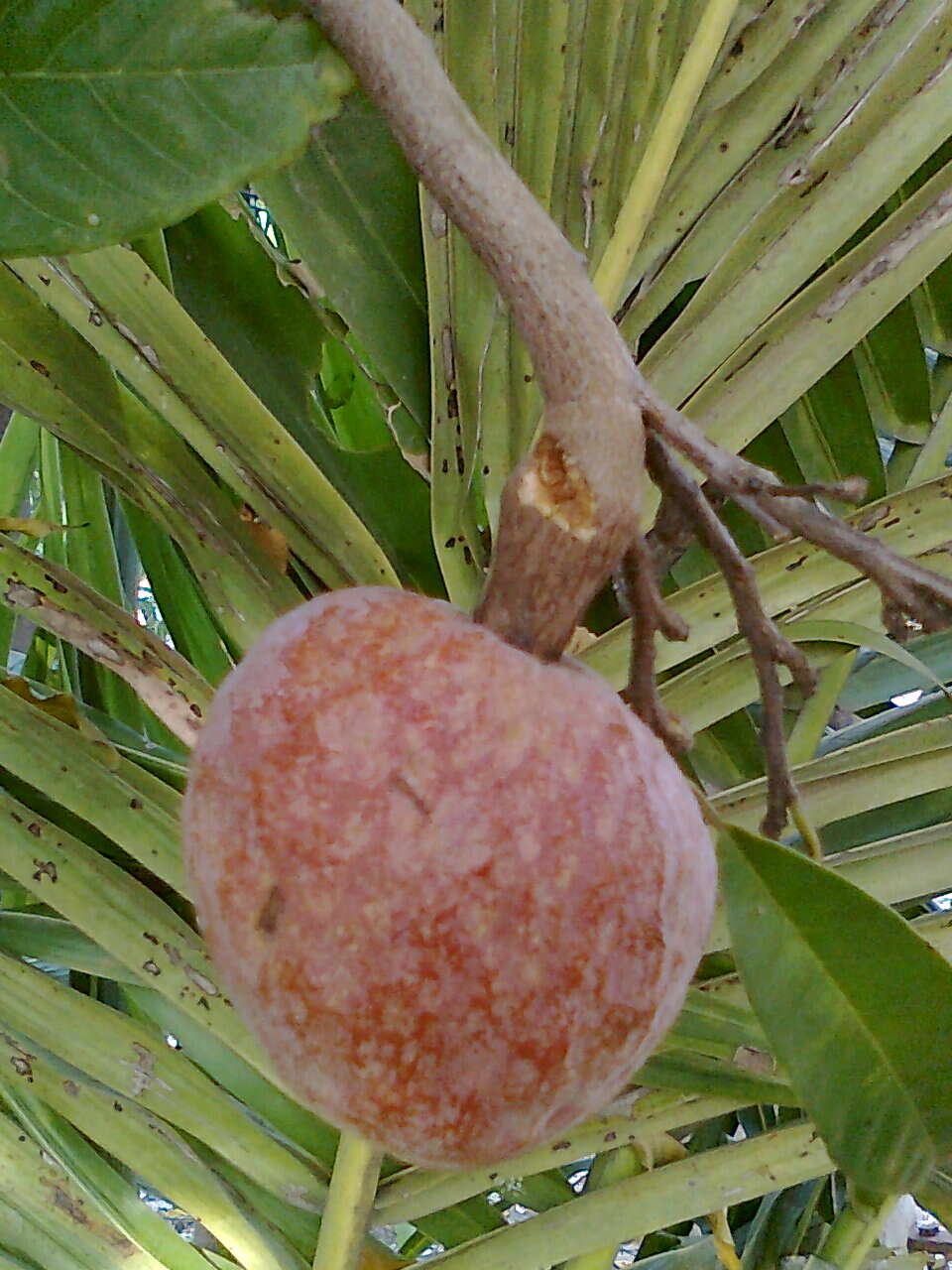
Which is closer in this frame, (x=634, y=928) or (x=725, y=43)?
(x=634, y=928)

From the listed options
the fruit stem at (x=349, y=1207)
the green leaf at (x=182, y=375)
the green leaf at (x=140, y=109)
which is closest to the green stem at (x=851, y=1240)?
the fruit stem at (x=349, y=1207)

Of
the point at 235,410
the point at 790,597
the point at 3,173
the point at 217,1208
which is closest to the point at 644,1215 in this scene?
the point at 217,1208

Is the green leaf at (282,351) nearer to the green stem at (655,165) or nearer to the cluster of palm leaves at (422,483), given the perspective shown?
the cluster of palm leaves at (422,483)

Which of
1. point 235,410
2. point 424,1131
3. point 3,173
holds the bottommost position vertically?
point 424,1131

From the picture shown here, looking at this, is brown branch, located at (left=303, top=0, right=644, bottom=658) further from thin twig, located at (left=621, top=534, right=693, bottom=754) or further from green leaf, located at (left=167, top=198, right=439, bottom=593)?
green leaf, located at (left=167, top=198, right=439, bottom=593)

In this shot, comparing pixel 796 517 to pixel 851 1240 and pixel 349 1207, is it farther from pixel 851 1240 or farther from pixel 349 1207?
pixel 851 1240

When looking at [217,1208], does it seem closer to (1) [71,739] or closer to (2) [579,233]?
(1) [71,739]
